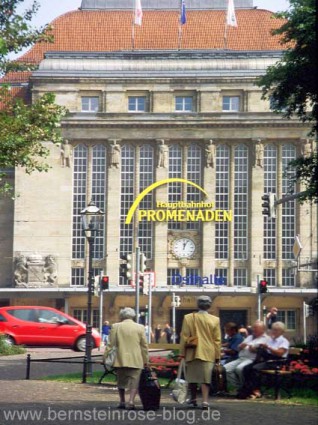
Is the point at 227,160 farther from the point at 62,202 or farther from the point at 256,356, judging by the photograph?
the point at 256,356

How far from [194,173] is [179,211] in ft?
9.39

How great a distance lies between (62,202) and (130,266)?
49.0 metres

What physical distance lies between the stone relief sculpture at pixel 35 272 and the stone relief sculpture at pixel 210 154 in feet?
41.6

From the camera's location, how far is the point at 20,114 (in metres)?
36.1

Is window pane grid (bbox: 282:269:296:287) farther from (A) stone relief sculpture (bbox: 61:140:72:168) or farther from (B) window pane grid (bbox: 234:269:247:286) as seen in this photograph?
(A) stone relief sculpture (bbox: 61:140:72:168)

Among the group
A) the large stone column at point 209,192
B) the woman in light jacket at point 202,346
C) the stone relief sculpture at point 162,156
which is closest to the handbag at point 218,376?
the woman in light jacket at point 202,346

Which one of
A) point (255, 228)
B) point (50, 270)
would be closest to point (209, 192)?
point (255, 228)

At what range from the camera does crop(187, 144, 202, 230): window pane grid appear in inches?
3649

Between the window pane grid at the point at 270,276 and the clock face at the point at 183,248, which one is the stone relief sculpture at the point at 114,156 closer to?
the clock face at the point at 183,248

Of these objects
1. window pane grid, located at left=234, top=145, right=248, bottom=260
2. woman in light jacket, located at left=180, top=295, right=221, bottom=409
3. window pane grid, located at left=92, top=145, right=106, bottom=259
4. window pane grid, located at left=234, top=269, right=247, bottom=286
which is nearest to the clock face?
window pane grid, located at left=234, top=145, right=248, bottom=260
